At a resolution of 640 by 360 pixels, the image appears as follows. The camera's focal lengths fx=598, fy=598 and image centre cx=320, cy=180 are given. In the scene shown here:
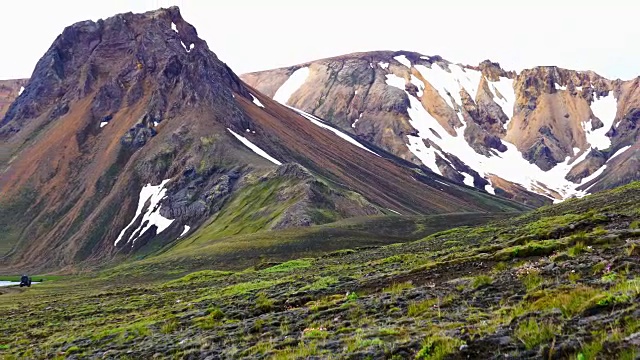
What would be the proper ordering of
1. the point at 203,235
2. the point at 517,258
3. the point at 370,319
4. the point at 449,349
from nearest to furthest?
1. the point at 449,349
2. the point at 370,319
3. the point at 517,258
4. the point at 203,235

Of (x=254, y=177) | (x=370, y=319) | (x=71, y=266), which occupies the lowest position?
(x=71, y=266)

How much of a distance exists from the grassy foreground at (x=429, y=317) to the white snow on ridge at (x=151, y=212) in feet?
406

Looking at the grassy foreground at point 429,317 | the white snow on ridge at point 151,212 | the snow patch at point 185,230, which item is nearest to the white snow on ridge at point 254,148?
the white snow on ridge at point 151,212

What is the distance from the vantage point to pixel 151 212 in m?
170

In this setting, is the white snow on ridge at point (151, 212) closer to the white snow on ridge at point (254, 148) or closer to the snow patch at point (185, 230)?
the snow patch at point (185, 230)

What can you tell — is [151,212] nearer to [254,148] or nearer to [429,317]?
[254,148]

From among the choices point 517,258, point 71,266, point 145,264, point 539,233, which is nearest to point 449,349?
point 517,258

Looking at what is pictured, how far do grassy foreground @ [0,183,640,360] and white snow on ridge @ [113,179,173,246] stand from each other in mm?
123651

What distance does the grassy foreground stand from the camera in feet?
45.0

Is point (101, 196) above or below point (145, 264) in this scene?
above

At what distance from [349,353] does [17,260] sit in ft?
604

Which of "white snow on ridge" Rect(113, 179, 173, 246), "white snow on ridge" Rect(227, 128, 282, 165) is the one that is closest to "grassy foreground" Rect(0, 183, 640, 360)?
"white snow on ridge" Rect(113, 179, 173, 246)

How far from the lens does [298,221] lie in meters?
120

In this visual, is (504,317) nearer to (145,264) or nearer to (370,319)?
(370,319)
